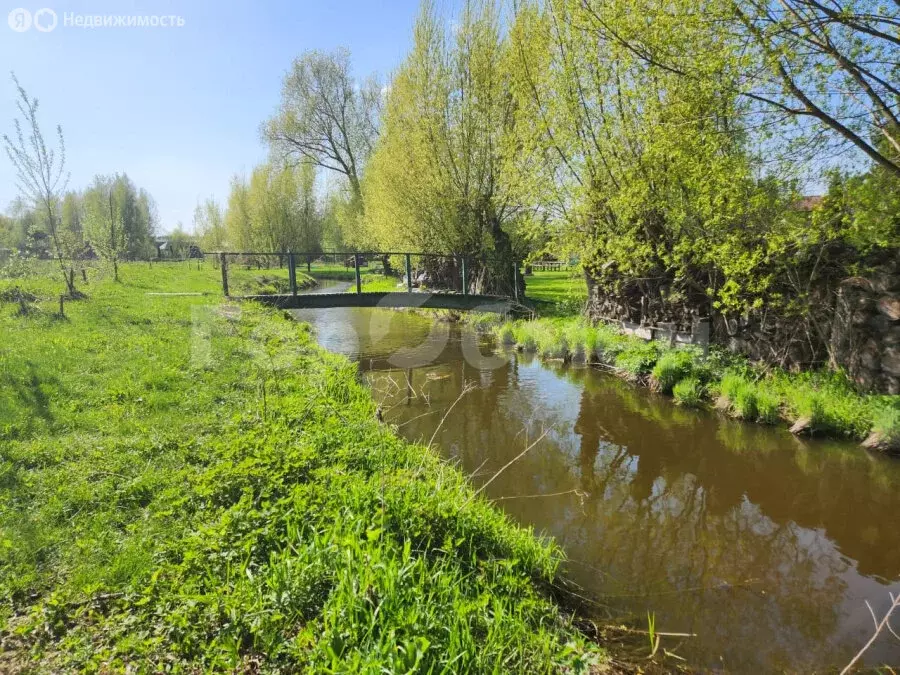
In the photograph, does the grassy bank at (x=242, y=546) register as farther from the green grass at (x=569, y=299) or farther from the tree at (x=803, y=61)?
the green grass at (x=569, y=299)

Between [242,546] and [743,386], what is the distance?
7720 mm

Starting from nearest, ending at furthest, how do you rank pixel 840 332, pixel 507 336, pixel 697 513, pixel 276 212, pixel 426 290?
1. pixel 697 513
2. pixel 840 332
3. pixel 507 336
4. pixel 426 290
5. pixel 276 212

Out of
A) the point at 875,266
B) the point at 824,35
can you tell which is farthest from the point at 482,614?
the point at 875,266

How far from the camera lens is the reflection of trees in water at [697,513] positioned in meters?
3.62

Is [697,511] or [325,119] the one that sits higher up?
[325,119]

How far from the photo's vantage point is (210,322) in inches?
427

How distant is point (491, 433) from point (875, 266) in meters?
5.93

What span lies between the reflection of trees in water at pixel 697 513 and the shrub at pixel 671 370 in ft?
1.72

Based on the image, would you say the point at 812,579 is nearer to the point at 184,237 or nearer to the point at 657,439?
the point at 657,439

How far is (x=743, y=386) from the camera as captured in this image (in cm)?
784

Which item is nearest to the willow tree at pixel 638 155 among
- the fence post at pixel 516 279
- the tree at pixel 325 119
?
the fence post at pixel 516 279

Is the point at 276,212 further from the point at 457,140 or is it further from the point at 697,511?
the point at 697,511

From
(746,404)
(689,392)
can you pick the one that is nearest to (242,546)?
(746,404)

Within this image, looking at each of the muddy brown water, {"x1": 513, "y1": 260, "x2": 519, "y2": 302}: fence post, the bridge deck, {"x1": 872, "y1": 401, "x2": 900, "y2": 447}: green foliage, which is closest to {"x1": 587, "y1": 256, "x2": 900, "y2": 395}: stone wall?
{"x1": 872, "y1": 401, "x2": 900, "y2": 447}: green foliage
